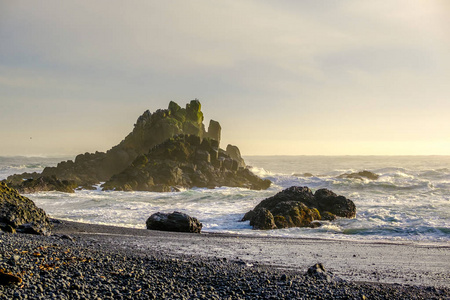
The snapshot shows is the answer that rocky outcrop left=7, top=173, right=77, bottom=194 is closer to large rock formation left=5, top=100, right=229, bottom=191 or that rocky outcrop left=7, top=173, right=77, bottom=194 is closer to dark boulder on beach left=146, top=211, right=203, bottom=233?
large rock formation left=5, top=100, right=229, bottom=191

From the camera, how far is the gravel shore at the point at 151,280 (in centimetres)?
741

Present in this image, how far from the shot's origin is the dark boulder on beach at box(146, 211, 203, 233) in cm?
2061

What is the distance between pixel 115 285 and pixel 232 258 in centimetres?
575

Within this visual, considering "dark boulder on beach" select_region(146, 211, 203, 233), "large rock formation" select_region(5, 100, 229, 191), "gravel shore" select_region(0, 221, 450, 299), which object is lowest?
"dark boulder on beach" select_region(146, 211, 203, 233)

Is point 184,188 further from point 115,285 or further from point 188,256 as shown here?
point 115,285

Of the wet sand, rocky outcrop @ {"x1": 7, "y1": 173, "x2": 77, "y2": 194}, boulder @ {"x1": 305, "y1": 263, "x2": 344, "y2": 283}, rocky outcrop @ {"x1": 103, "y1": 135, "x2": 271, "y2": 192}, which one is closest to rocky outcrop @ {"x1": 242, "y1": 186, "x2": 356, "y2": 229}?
the wet sand

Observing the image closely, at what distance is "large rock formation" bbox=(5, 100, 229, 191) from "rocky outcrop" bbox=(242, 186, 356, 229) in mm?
34014

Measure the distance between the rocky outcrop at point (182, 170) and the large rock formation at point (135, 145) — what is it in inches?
260

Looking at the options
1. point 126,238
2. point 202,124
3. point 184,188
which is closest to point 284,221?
point 126,238

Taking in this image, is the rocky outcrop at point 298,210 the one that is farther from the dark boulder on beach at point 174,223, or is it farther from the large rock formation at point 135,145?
the large rock formation at point 135,145

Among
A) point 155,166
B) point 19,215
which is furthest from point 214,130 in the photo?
point 19,215

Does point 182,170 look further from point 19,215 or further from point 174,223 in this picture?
point 19,215

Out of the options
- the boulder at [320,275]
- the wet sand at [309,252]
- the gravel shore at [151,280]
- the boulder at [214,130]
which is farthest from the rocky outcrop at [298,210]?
the boulder at [214,130]

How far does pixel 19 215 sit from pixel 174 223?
787 cm
